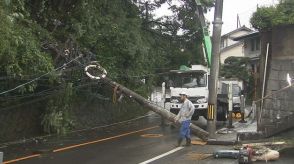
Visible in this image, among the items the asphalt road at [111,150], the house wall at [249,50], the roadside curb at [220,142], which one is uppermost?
the house wall at [249,50]

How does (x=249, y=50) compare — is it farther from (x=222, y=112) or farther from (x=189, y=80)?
(x=189, y=80)

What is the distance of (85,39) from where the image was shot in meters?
22.6

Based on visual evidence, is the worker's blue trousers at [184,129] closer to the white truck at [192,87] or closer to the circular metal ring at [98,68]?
the circular metal ring at [98,68]

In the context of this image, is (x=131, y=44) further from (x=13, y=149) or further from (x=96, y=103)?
(x=13, y=149)

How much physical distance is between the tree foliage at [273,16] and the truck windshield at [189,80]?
28.9 ft

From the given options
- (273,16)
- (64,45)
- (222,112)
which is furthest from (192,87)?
(273,16)

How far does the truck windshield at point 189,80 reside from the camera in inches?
981

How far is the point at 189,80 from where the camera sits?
2512cm

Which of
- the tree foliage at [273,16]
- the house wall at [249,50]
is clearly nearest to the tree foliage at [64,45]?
the tree foliage at [273,16]

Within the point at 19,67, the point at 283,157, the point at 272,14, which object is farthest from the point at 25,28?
the point at 283,157

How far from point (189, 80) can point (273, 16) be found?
9.93 m

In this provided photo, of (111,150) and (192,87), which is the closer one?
(111,150)

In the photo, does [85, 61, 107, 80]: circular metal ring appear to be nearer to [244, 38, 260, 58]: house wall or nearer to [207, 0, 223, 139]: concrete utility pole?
[207, 0, 223, 139]: concrete utility pole

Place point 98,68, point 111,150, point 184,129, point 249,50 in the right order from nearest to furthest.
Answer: point 111,150 < point 184,129 < point 98,68 < point 249,50
